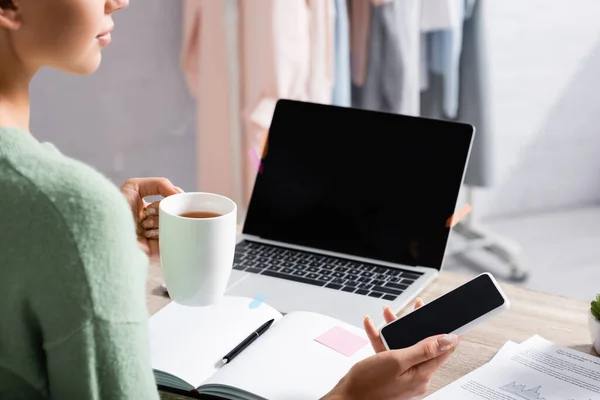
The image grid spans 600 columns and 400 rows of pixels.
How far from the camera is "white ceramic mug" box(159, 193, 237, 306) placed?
0.92 m

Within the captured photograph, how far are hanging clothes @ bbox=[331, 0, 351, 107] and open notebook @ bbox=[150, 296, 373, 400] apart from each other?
1.44 meters

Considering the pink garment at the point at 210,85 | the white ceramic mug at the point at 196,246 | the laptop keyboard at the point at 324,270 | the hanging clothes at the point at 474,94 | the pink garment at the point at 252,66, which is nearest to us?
the white ceramic mug at the point at 196,246

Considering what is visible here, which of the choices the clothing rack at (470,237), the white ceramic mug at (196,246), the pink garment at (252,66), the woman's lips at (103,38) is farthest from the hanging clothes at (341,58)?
the woman's lips at (103,38)

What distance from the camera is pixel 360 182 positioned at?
4.52 feet

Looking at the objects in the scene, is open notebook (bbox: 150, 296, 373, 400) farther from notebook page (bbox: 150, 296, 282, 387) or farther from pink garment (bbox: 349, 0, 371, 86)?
pink garment (bbox: 349, 0, 371, 86)

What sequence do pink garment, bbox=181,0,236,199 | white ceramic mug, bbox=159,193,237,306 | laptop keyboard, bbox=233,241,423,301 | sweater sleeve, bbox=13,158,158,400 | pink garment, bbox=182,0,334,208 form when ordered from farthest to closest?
pink garment, bbox=181,0,236,199 → pink garment, bbox=182,0,334,208 → laptop keyboard, bbox=233,241,423,301 → white ceramic mug, bbox=159,193,237,306 → sweater sleeve, bbox=13,158,158,400

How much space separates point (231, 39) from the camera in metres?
2.39

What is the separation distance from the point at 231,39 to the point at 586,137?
6.19ft

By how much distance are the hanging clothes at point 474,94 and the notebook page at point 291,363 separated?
1774mm

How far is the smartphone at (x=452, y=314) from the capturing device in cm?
95

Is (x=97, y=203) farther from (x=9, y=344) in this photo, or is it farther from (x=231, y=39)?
(x=231, y=39)

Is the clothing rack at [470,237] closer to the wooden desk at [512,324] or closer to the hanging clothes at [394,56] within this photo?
the hanging clothes at [394,56]

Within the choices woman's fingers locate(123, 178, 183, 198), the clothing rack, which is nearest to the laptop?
woman's fingers locate(123, 178, 183, 198)

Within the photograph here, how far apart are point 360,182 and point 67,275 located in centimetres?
79
